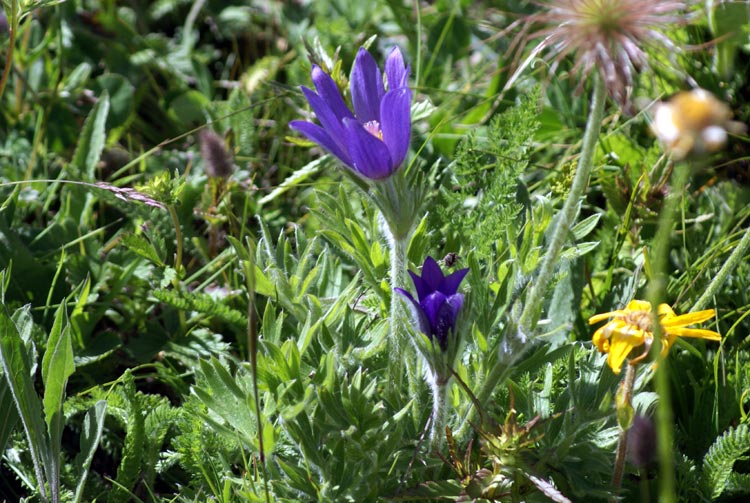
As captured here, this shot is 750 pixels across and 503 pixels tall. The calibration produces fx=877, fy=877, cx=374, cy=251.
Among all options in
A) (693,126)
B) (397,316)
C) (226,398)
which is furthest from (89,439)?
(693,126)

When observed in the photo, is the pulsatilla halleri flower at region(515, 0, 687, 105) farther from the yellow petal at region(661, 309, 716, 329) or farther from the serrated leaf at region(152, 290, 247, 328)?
the serrated leaf at region(152, 290, 247, 328)

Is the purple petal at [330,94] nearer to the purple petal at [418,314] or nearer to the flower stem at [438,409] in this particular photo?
the purple petal at [418,314]

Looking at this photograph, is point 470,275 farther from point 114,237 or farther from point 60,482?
point 114,237

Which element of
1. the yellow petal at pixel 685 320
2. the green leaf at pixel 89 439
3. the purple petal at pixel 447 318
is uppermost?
the purple petal at pixel 447 318

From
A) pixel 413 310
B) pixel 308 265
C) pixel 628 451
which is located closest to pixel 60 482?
pixel 308 265

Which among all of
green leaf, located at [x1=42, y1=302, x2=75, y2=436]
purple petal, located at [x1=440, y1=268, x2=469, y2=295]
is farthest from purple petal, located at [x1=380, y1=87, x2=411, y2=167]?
green leaf, located at [x1=42, y1=302, x2=75, y2=436]

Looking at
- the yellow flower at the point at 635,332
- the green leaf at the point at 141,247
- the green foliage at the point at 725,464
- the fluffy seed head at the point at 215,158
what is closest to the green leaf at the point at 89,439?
the green leaf at the point at 141,247

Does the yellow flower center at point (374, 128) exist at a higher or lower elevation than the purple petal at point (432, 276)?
higher
